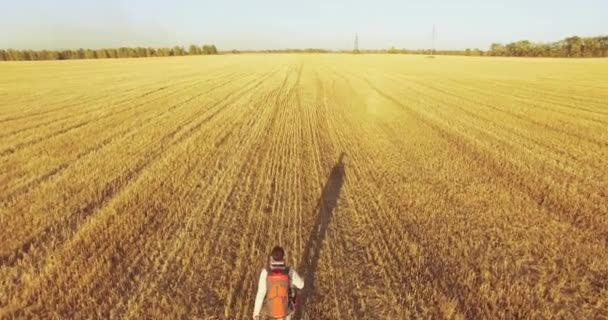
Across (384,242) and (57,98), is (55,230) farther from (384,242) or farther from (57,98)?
(57,98)

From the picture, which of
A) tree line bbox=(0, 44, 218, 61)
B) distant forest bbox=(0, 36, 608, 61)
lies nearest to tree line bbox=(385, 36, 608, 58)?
distant forest bbox=(0, 36, 608, 61)

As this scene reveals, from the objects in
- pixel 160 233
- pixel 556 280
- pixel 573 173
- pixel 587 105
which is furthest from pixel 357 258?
pixel 587 105

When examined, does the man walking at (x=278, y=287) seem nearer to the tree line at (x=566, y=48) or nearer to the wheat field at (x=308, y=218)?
the wheat field at (x=308, y=218)

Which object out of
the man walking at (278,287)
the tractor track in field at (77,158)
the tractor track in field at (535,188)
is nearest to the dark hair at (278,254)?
the man walking at (278,287)

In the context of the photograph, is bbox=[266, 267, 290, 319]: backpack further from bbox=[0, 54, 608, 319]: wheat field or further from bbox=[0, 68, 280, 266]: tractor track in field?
bbox=[0, 68, 280, 266]: tractor track in field

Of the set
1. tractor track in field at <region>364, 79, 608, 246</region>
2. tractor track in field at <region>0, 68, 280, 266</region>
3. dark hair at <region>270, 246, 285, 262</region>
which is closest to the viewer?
dark hair at <region>270, 246, 285, 262</region>
